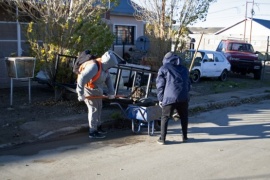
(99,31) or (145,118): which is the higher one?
(99,31)

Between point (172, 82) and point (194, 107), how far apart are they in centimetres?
429

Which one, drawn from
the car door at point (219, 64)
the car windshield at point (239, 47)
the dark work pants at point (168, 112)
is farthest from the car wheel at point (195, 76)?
the dark work pants at point (168, 112)

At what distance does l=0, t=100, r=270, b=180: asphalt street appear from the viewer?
548cm

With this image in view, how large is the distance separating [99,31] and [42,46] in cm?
153

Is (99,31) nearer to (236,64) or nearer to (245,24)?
(236,64)

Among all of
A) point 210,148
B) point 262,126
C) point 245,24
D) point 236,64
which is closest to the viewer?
point 210,148

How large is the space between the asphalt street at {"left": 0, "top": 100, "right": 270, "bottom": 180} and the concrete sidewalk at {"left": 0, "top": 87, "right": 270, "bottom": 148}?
25 centimetres

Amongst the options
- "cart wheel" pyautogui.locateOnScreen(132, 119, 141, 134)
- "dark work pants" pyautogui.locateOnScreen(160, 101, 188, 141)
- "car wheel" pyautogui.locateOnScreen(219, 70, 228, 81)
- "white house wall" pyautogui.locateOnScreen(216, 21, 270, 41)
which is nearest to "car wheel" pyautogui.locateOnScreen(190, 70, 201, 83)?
"car wheel" pyautogui.locateOnScreen(219, 70, 228, 81)

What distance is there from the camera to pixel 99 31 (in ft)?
32.4

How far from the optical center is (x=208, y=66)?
17266 millimetres

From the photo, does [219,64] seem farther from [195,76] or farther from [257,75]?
[257,75]

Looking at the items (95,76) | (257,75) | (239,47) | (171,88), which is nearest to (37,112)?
(95,76)

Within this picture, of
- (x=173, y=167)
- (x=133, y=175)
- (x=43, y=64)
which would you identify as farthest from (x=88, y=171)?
(x=43, y=64)

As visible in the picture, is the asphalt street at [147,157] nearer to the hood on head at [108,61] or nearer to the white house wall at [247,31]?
the hood on head at [108,61]
